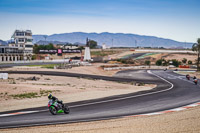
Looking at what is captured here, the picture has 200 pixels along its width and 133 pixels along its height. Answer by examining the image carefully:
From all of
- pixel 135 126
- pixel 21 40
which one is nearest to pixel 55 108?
pixel 135 126

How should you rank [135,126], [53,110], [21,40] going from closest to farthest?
[135,126] < [53,110] < [21,40]

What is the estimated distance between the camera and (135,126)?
14922 millimetres

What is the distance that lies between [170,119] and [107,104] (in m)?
7.52

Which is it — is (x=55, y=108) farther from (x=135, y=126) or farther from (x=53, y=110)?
(x=135, y=126)

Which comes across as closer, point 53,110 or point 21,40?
point 53,110

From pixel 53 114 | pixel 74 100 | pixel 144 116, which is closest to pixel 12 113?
pixel 53 114

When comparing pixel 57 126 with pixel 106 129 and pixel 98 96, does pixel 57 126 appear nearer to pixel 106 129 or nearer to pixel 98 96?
pixel 106 129

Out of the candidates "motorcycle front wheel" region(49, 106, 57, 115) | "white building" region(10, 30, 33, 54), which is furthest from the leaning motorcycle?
"white building" region(10, 30, 33, 54)

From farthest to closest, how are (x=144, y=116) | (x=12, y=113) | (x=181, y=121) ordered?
(x=12, y=113) < (x=144, y=116) < (x=181, y=121)

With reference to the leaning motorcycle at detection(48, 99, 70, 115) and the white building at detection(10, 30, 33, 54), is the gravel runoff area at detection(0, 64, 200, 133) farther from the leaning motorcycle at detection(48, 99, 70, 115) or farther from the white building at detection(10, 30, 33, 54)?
the white building at detection(10, 30, 33, 54)

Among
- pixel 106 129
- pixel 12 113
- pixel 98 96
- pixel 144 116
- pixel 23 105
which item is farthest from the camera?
pixel 98 96

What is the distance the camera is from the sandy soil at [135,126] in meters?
14.0

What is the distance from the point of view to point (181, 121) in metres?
15.8

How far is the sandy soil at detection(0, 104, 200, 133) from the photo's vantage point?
1401 cm
